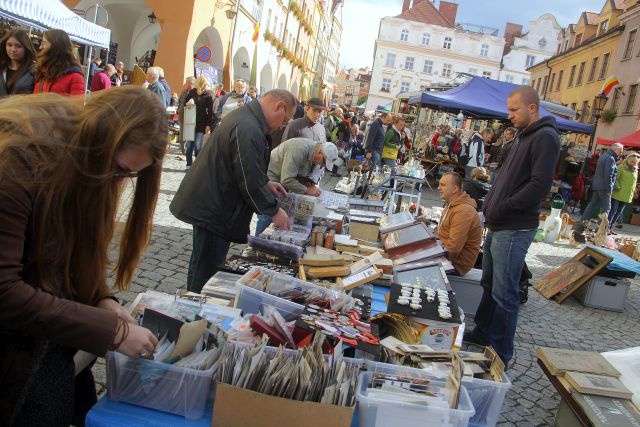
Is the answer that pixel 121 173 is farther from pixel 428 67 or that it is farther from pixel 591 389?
pixel 428 67

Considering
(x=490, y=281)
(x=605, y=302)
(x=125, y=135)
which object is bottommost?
(x=605, y=302)

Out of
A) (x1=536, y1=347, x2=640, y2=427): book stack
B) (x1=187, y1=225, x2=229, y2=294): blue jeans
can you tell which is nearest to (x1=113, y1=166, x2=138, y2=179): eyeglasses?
(x1=187, y1=225, x2=229, y2=294): blue jeans

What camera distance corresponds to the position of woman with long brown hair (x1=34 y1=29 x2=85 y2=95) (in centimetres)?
412

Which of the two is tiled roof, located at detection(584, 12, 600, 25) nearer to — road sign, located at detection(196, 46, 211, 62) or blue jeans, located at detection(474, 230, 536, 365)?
road sign, located at detection(196, 46, 211, 62)

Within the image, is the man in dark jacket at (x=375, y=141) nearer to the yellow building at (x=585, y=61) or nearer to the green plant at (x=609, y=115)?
the green plant at (x=609, y=115)

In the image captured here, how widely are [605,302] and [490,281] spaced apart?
9.52ft

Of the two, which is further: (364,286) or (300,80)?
(300,80)

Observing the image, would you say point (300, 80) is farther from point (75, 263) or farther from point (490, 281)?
point (75, 263)

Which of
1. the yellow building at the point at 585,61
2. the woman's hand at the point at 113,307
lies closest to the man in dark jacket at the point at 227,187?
the woman's hand at the point at 113,307

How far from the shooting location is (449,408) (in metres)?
1.63

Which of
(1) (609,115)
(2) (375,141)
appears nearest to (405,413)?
(2) (375,141)

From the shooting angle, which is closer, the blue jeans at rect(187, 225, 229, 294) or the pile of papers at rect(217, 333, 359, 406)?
the pile of papers at rect(217, 333, 359, 406)

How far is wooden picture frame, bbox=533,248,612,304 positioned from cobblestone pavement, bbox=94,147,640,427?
0.47ft

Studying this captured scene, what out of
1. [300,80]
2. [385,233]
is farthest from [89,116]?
[300,80]
